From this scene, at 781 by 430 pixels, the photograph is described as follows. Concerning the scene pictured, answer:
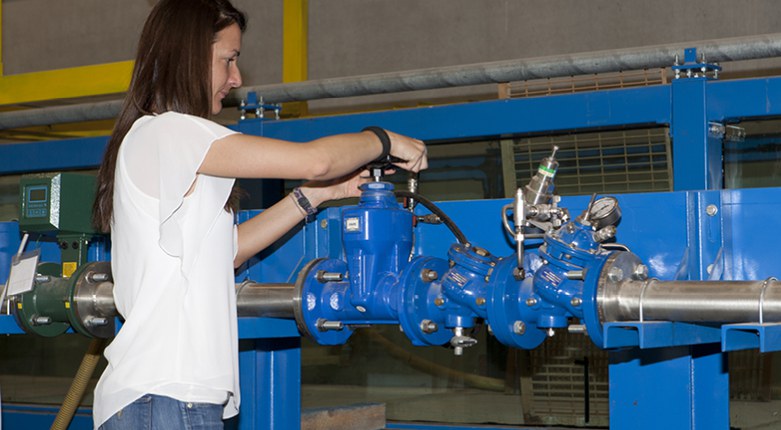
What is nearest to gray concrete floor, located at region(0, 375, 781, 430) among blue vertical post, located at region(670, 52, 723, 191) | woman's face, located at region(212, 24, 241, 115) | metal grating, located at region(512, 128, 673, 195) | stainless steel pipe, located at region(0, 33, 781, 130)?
metal grating, located at region(512, 128, 673, 195)

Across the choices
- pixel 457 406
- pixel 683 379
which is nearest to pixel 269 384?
pixel 683 379

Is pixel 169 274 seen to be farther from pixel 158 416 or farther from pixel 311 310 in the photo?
pixel 311 310

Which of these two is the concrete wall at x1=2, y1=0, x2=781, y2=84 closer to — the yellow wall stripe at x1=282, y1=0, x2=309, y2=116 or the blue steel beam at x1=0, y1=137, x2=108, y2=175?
the yellow wall stripe at x1=282, y1=0, x2=309, y2=116

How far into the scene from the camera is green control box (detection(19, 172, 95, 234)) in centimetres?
222

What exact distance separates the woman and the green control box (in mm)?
Answer: 573

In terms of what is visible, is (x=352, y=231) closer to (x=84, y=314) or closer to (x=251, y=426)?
(x=84, y=314)

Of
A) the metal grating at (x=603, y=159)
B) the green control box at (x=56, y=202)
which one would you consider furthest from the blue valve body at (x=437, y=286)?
the metal grating at (x=603, y=159)

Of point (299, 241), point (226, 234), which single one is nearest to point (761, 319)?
point (226, 234)

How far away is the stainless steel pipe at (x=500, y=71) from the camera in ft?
7.30

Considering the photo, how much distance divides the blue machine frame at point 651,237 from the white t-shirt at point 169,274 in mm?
370

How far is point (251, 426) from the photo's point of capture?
8.20ft

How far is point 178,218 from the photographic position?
156 cm

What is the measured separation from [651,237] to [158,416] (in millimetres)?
943

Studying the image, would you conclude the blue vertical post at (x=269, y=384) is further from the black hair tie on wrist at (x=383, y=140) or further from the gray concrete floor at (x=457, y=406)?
the gray concrete floor at (x=457, y=406)
